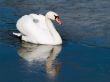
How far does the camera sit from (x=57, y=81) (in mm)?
10930

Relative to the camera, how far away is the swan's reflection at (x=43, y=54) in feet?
39.0

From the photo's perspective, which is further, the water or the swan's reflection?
the swan's reflection

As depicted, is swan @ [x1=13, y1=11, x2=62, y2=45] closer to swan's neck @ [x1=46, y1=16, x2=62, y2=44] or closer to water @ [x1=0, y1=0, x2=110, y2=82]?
swan's neck @ [x1=46, y1=16, x2=62, y2=44]

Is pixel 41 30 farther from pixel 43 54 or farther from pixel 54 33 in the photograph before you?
pixel 43 54

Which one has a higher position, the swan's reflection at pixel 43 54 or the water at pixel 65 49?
the water at pixel 65 49

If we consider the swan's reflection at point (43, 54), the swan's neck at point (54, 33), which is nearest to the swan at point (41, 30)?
the swan's neck at point (54, 33)

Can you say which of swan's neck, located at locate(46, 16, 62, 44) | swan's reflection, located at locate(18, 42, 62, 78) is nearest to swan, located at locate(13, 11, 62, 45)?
swan's neck, located at locate(46, 16, 62, 44)

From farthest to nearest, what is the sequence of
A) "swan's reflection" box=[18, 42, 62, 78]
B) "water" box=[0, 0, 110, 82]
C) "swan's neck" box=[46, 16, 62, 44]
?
"swan's neck" box=[46, 16, 62, 44] → "swan's reflection" box=[18, 42, 62, 78] → "water" box=[0, 0, 110, 82]

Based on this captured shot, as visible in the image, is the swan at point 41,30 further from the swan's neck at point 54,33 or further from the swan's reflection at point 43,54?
the swan's reflection at point 43,54

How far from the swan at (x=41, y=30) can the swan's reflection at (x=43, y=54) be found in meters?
0.17

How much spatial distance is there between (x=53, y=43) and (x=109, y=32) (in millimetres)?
1779

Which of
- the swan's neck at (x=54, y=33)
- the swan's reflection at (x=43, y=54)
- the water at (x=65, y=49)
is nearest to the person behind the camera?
the water at (x=65, y=49)

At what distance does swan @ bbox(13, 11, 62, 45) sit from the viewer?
45.0 ft

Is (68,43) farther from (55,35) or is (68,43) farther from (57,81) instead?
(57,81)
